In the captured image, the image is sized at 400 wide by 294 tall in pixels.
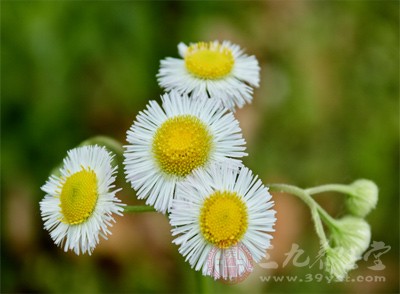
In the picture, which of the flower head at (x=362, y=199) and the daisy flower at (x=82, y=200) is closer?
the daisy flower at (x=82, y=200)

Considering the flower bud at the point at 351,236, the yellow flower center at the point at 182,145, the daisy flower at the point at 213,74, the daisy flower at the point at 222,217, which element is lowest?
the daisy flower at the point at 222,217

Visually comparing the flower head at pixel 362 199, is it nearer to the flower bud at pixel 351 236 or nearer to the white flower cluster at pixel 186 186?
the flower bud at pixel 351 236

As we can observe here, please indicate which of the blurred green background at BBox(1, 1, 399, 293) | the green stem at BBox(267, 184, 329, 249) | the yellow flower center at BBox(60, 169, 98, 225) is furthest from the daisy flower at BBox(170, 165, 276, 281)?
the blurred green background at BBox(1, 1, 399, 293)

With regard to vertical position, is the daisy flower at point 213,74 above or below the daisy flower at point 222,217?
above

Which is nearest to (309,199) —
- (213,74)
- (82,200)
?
(213,74)

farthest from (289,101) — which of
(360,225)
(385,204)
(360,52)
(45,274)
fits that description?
(360,225)

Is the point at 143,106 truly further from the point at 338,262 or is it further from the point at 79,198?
the point at 338,262

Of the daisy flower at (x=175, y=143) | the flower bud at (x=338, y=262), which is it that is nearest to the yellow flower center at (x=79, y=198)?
the daisy flower at (x=175, y=143)
